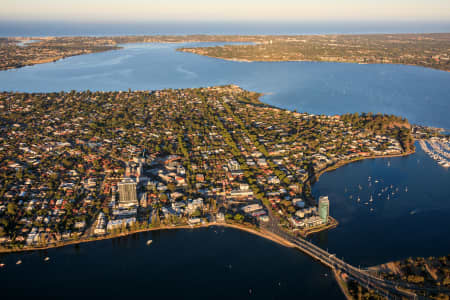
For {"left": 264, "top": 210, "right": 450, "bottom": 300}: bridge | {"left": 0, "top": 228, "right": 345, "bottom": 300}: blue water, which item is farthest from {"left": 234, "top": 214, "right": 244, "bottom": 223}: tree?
{"left": 264, "top": 210, "right": 450, "bottom": 300}: bridge

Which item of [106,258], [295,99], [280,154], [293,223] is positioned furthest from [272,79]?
[106,258]

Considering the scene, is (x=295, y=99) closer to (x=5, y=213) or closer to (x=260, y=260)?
(x=260, y=260)

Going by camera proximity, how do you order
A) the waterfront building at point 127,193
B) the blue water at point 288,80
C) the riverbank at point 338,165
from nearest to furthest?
the waterfront building at point 127,193
the riverbank at point 338,165
the blue water at point 288,80

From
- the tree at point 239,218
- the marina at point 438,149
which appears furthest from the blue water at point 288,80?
the tree at point 239,218

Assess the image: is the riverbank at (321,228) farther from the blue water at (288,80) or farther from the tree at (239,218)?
Result: the blue water at (288,80)

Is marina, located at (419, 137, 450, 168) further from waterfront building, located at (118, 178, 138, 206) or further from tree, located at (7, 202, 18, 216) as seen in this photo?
tree, located at (7, 202, 18, 216)

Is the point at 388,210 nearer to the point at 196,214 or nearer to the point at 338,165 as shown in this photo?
the point at 338,165

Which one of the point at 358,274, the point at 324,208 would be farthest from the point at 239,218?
the point at 358,274
